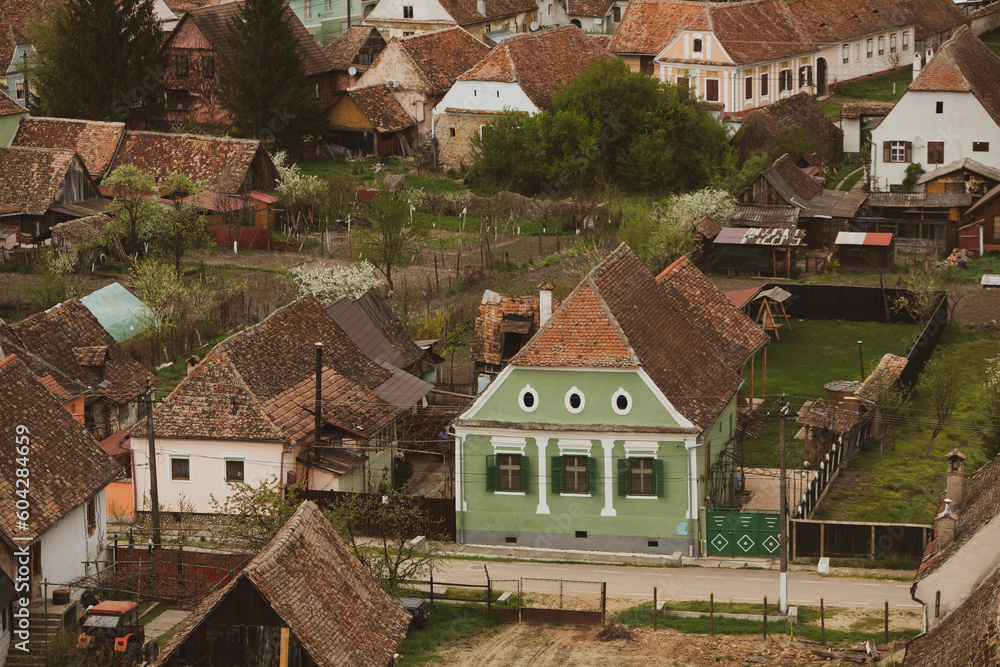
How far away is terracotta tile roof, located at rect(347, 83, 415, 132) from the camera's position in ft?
301

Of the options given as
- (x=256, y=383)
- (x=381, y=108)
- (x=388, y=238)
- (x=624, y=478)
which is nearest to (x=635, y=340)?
(x=624, y=478)

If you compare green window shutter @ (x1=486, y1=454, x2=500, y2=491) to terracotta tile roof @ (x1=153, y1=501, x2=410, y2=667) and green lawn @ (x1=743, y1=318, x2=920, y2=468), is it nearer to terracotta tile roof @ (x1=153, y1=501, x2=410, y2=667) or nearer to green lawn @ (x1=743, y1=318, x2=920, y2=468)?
green lawn @ (x1=743, y1=318, x2=920, y2=468)

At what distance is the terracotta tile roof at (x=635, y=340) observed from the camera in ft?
153

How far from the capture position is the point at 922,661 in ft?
107

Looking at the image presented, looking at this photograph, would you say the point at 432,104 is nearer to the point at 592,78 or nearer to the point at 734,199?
the point at 592,78

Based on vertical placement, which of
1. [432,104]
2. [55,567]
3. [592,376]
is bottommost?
[55,567]

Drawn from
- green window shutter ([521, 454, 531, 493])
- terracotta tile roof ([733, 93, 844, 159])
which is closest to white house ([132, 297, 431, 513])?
green window shutter ([521, 454, 531, 493])

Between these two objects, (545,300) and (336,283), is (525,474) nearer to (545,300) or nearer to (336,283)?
(545,300)

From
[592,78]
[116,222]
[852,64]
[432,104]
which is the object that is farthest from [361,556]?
[852,64]

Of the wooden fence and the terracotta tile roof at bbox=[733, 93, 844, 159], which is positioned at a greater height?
the terracotta tile roof at bbox=[733, 93, 844, 159]

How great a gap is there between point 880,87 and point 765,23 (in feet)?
30.0

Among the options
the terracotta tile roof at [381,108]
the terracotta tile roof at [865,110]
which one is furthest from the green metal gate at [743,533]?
the terracotta tile roof at [381,108]

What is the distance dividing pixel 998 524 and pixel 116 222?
46.8 m

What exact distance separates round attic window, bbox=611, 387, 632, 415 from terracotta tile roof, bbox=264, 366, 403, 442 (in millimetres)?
7429
